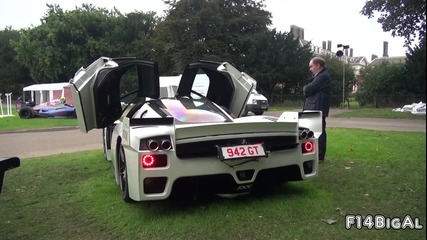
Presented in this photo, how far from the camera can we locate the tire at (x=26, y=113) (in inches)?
963

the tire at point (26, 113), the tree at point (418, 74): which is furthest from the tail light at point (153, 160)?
the tire at point (26, 113)

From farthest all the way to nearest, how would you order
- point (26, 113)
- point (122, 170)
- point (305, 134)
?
point (26, 113), point (122, 170), point (305, 134)

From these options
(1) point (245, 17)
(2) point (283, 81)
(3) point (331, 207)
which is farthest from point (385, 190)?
(1) point (245, 17)

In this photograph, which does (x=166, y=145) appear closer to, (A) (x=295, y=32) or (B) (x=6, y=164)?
(B) (x=6, y=164)

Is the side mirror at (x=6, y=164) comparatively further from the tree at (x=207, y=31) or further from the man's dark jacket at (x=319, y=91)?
the tree at (x=207, y=31)

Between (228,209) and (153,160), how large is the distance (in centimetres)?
102

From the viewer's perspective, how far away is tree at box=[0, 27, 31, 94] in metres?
60.9

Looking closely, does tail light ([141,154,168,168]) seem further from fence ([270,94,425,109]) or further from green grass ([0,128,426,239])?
fence ([270,94,425,109])

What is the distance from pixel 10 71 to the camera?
6112 centimetres

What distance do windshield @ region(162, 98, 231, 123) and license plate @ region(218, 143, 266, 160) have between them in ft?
3.45

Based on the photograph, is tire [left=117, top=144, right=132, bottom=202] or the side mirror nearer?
the side mirror

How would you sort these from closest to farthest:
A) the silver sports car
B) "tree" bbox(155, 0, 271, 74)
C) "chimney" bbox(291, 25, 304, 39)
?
1. the silver sports car
2. "tree" bbox(155, 0, 271, 74)
3. "chimney" bbox(291, 25, 304, 39)

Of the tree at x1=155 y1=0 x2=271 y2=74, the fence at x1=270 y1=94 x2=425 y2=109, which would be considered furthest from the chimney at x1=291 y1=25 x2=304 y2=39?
the fence at x1=270 y1=94 x2=425 y2=109

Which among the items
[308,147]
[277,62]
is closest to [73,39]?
[277,62]
